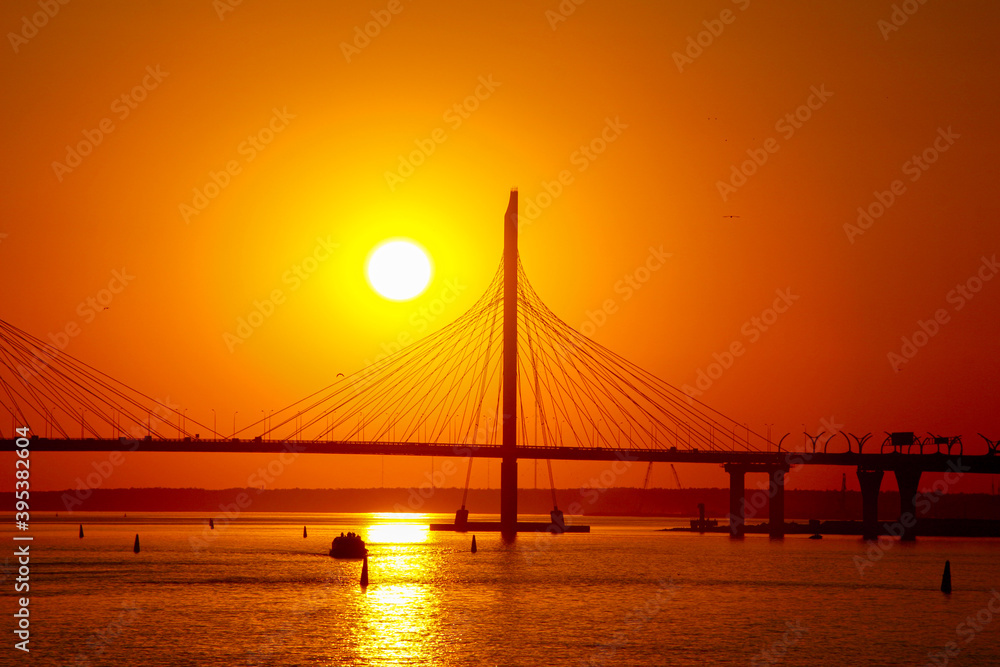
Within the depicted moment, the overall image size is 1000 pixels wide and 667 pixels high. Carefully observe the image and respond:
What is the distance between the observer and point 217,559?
94312 mm

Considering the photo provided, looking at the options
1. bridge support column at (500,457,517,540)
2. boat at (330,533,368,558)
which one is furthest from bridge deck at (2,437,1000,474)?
boat at (330,533,368,558)

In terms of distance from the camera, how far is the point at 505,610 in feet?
188

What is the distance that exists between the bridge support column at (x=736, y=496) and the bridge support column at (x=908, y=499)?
54.1 feet

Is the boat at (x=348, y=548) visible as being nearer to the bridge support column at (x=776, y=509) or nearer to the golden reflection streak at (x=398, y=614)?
the golden reflection streak at (x=398, y=614)

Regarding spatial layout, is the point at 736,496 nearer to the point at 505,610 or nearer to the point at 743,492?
the point at 743,492

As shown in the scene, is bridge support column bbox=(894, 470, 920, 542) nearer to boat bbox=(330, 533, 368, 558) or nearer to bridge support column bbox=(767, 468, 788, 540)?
bridge support column bbox=(767, 468, 788, 540)

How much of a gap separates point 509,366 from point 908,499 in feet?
173

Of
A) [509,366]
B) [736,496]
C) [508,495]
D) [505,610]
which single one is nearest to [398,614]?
[505,610]

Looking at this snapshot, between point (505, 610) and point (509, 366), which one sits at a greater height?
point (509, 366)

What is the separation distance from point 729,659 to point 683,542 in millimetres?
90470

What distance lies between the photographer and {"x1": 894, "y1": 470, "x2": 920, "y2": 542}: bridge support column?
5320 inches

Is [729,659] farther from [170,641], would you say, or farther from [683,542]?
[683,542]

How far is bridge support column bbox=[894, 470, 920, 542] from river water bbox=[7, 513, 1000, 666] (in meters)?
34.3

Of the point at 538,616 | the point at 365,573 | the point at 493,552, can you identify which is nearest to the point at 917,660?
the point at 538,616
